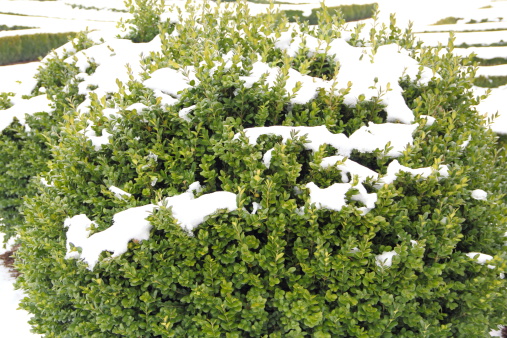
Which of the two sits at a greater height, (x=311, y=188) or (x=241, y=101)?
(x=241, y=101)

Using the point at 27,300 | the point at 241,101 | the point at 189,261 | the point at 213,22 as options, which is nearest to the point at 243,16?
the point at 213,22

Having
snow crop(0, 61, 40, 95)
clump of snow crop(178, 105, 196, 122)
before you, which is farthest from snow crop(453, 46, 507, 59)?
snow crop(0, 61, 40, 95)

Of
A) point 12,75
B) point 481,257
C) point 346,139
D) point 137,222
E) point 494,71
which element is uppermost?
point 346,139

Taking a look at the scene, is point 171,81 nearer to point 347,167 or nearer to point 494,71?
point 347,167

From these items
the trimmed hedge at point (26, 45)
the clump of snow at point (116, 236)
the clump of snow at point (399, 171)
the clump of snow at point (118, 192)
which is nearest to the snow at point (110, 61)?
the clump of snow at point (118, 192)

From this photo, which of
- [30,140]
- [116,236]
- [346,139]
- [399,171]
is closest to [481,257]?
[399,171]

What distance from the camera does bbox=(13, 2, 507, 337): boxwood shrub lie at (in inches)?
87.6

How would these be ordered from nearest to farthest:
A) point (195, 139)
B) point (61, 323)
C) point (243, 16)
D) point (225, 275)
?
point (225, 275) → point (195, 139) → point (61, 323) → point (243, 16)

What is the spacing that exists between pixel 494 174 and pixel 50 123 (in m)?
4.26

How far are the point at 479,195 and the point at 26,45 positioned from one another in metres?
16.4

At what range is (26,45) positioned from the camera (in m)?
14.2

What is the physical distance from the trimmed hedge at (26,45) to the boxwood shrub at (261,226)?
540 inches

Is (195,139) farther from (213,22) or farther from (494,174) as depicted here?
(494,174)

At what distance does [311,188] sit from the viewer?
7.63 feet
